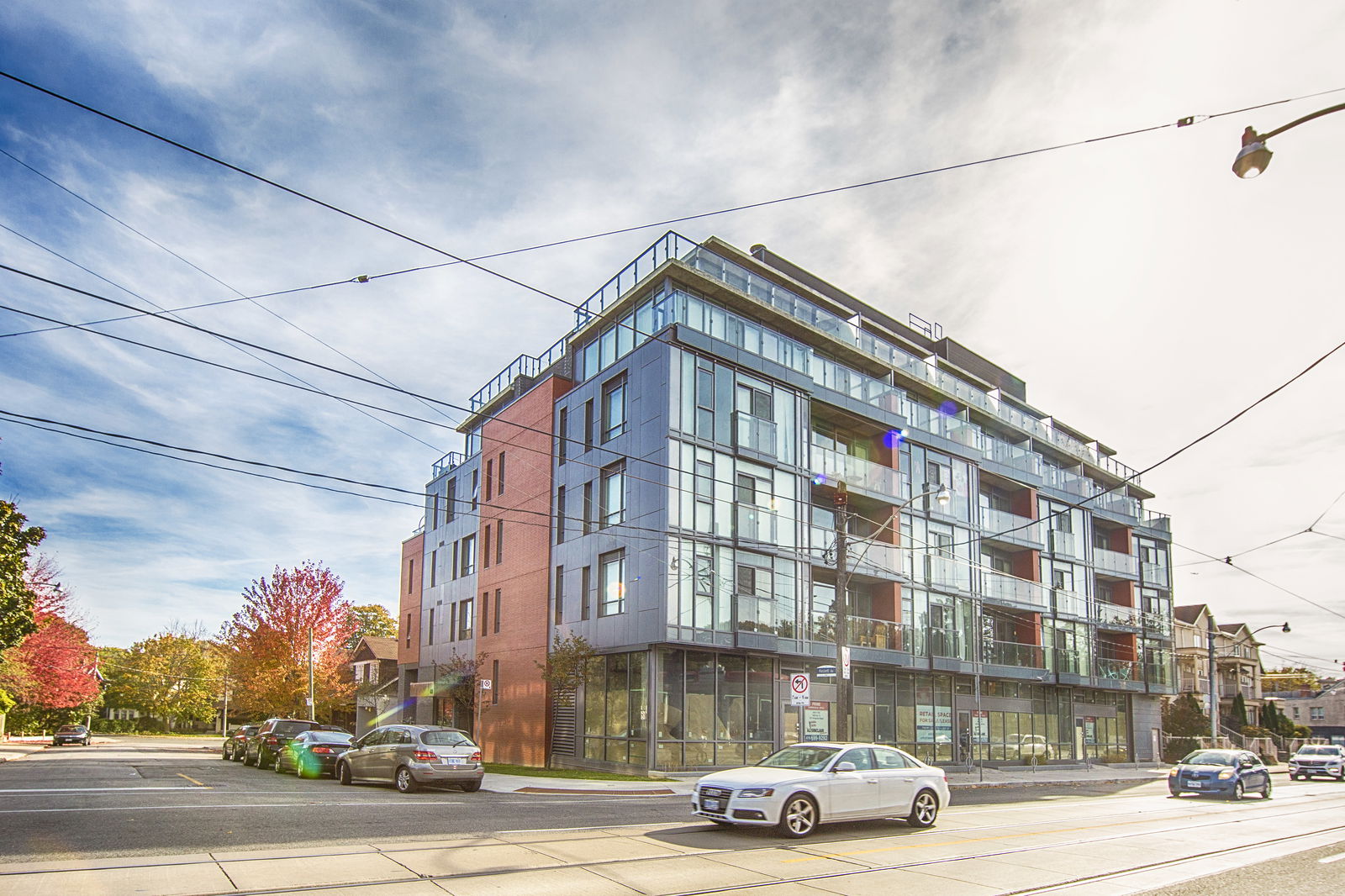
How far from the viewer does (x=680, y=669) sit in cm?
2853

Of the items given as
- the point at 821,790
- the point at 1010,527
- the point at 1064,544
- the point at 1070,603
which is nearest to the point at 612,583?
the point at 821,790

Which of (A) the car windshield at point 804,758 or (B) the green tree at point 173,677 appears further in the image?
(B) the green tree at point 173,677

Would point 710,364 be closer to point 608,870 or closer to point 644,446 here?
point 644,446

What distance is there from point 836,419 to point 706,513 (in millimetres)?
8900

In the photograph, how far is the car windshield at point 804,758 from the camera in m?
14.5

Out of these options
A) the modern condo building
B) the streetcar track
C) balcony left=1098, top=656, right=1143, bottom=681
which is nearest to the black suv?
the modern condo building

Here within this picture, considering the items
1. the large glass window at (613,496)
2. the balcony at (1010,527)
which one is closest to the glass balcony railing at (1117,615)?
the balcony at (1010,527)

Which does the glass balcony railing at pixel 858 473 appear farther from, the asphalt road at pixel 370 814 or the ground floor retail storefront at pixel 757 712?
the asphalt road at pixel 370 814

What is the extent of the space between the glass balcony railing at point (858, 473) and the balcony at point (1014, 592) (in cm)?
666

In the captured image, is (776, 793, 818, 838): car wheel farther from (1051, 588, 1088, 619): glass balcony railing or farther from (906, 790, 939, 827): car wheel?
(1051, 588, 1088, 619): glass balcony railing

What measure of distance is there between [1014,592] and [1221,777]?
16.3 m

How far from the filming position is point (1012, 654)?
40406 millimetres

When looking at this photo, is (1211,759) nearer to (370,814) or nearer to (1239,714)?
(370,814)

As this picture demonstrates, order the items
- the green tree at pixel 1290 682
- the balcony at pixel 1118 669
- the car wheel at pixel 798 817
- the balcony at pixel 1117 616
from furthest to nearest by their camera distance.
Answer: the green tree at pixel 1290 682, the balcony at pixel 1117 616, the balcony at pixel 1118 669, the car wheel at pixel 798 817
